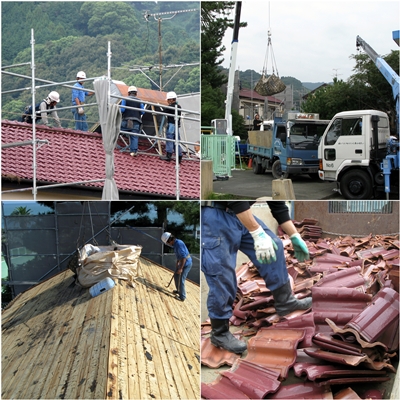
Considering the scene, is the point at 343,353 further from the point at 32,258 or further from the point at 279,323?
the point at 32,258

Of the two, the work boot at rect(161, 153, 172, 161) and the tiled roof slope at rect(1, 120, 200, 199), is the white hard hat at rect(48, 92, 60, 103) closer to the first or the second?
the tiled roof slope at rect(1, 120, 200, 199)

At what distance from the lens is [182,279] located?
397 cm

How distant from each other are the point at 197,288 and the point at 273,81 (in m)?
2.37

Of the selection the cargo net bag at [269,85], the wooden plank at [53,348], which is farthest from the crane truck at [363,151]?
the wooden plank at [53,348]

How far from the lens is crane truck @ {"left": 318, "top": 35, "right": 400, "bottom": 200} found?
5.04 m

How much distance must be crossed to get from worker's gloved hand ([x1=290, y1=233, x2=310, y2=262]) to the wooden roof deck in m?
0.84

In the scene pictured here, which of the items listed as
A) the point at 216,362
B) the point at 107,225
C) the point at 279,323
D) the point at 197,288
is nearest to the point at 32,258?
the point at 107,225

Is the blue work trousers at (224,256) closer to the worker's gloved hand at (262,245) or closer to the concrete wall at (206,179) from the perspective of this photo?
the worker's gloved hand at (262,245)

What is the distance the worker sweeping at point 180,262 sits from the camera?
3.92m

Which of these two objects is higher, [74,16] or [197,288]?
[74,16]

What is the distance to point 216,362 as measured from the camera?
366cm

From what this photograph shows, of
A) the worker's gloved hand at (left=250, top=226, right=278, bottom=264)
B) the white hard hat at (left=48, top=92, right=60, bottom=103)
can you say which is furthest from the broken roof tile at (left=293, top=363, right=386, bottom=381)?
the white hard hat at (left=48, top=92, right=60, bottom=103)

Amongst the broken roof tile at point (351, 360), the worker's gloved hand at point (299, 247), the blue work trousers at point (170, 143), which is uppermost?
the blue work trousers at point (170, 143)

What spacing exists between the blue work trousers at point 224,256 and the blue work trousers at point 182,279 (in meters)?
0.26
